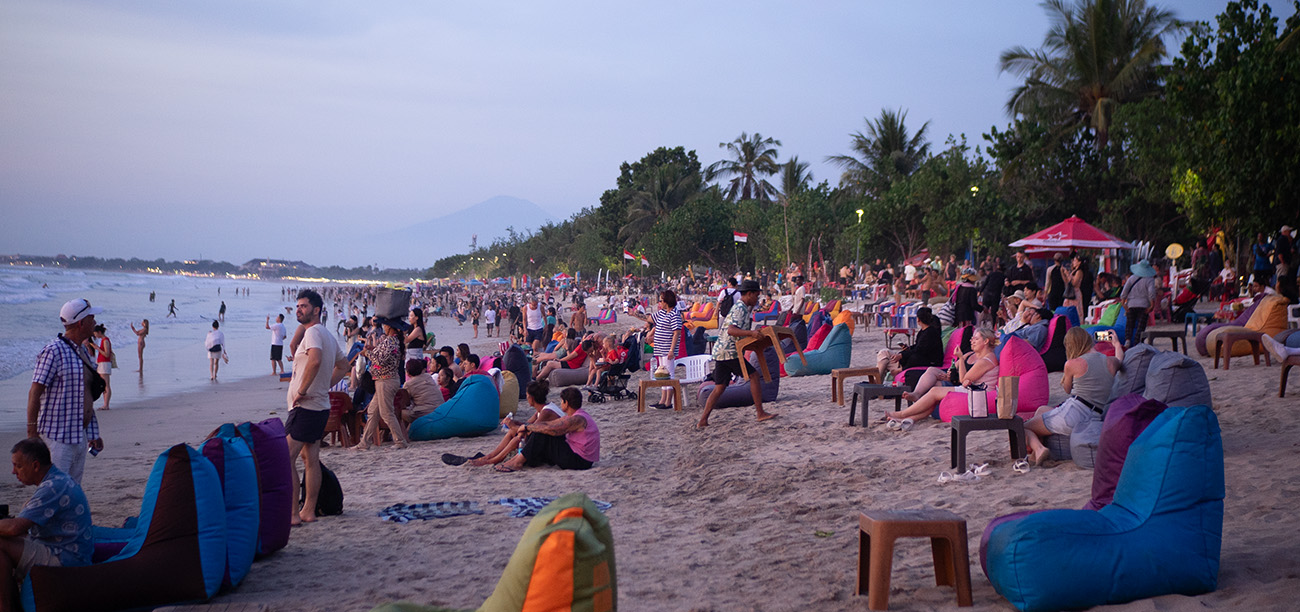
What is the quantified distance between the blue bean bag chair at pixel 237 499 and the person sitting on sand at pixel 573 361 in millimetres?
9720

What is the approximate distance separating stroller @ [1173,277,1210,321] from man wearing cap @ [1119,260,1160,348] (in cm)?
213

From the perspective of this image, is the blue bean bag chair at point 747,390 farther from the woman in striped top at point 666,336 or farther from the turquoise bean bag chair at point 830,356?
the turquoise bean bag chair at point 830,356

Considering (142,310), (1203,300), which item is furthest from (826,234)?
(142,310)

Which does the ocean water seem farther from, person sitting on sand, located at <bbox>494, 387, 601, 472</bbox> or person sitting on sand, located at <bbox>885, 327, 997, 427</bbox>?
person sitting on sand, located at <bbox>885, 327, 997, 427</bbox>

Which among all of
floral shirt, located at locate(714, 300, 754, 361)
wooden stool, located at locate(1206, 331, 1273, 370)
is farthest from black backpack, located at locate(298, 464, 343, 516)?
wooden stool, located at locate(1206, 331, 1273, 370)

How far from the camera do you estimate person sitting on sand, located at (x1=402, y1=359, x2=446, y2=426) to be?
31.2ft

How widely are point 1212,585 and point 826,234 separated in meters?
36.6

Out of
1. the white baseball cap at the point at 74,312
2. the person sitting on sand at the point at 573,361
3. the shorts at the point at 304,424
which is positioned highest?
the white baseball cap at the point at 74,312

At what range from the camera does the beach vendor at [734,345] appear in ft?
28.2

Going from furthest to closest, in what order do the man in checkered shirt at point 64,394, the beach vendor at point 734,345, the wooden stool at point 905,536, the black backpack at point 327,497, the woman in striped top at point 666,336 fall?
1. the woman in striped top at point 666,336
2. the beach vendor at point 734,345
3. the black backpack at point 327,497
4. the man in checkered shirt at point 64,394
5. the wooden stool at point 905,536

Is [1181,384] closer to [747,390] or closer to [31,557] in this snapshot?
[747,390]

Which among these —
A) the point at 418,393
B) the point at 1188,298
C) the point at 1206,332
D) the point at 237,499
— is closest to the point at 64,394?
the point at 237,499

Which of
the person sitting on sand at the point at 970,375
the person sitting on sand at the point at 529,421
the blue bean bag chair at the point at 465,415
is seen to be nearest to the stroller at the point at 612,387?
the blue bean bag chair at the point at 465,415

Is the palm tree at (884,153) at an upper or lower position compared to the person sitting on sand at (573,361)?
upper
